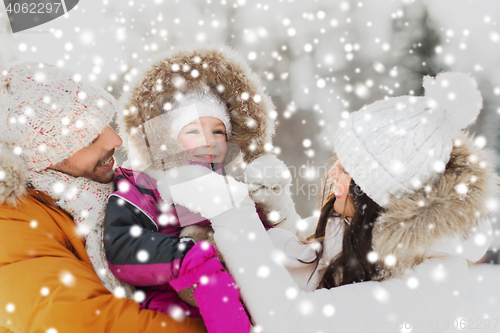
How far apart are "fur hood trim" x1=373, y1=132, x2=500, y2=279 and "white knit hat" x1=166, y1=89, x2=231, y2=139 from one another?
0.87 metres

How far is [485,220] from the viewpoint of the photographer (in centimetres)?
86

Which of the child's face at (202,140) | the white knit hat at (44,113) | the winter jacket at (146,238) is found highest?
the white knit hat at (44,113)

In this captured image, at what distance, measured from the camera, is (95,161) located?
3.54ft

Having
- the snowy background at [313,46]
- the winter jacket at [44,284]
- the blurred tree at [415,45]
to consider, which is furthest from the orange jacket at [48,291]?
the blurred tree at [415,45]

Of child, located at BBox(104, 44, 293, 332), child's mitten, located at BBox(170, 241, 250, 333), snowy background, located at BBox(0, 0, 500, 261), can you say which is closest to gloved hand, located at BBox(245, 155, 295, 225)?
child, located at BBox(104, 44, 293, 332)

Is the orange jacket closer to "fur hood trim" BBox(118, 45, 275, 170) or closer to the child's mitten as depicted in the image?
the child's mitten

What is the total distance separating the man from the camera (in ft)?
2.48

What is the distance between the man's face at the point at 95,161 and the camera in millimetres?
1044

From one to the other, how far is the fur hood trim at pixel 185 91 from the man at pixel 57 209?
245mm

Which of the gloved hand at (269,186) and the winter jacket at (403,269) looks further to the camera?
the gloved hand at (269,186)

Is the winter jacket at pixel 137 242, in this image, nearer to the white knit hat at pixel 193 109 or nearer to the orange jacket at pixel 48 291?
the orange jacket at pixel 48 291

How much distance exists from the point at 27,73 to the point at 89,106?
0.20 m

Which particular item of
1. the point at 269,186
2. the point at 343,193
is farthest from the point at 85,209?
the point at 343,193

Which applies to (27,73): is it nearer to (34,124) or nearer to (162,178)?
(34,124)
